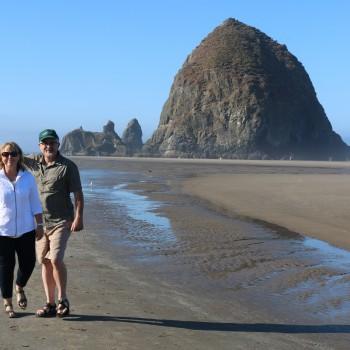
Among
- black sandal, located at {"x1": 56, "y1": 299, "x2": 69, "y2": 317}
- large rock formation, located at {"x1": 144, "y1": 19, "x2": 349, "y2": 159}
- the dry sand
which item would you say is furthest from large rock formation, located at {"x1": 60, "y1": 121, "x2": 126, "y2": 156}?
black sandal, located at {"x1": 56, "y1": 299, "x2": 69, "y2": 317}

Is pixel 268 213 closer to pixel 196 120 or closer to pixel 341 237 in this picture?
pixel 341 237

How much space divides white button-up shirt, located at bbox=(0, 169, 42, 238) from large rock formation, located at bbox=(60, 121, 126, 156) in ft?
355

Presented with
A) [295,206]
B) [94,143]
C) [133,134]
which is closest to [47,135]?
[295,206]

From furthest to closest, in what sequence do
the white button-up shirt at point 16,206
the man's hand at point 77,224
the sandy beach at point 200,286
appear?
the man's hand at point 77,224
the white button-up shirt at point 16,206
the sandy beach at point 200,286

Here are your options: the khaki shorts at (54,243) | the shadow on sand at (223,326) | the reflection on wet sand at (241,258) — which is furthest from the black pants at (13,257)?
the reflection on wet sand at (241,258)

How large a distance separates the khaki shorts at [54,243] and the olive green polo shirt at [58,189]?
0.24 feet

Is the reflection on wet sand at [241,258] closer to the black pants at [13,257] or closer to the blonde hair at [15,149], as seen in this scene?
the black pants at [13,257]

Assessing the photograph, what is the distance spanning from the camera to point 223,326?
582cm

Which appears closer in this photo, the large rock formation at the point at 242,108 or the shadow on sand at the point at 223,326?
the shadow on sand at the point at 223,326

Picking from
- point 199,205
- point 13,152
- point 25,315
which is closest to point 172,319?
point 25,315

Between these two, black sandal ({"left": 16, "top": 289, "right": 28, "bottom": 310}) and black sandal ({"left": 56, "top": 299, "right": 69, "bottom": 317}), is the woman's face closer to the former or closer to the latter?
black sandal ({"left": 16, "top": 289, "right": 28, "bottom": 310})

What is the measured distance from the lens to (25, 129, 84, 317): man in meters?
5.84

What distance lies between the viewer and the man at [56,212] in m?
5.84

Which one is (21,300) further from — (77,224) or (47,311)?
(77,224)
